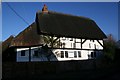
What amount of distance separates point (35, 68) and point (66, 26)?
17532mm

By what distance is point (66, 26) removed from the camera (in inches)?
1567

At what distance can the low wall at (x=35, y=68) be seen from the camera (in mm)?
20906

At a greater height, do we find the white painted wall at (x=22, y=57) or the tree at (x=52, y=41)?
the tree at (x=52, y=41)

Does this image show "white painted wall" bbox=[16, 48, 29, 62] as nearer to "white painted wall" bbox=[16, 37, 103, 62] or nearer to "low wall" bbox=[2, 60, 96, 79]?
"white painted wall" bbox=[16, 37, 103, 62]

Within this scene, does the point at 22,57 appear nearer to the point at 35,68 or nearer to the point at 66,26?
the point at 66,26

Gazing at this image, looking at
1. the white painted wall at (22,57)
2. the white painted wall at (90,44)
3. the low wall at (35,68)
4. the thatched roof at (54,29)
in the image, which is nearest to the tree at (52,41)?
the thatched roof at (54,29)

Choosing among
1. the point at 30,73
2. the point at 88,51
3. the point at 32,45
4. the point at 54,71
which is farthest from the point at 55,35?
the point at 30,73

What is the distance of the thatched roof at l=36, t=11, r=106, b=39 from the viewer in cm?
3659

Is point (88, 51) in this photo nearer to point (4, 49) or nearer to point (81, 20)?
point (81, 20)

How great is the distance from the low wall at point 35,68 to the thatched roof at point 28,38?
6.83m

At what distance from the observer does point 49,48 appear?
3288cm

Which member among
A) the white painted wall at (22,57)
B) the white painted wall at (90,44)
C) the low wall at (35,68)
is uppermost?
the white painted wall at (90,44)

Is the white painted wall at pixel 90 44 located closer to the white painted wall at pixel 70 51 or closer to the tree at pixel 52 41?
the white painted wall at pixel 70 51

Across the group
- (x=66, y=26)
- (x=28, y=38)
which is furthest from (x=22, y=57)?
(x=66, y=26)
